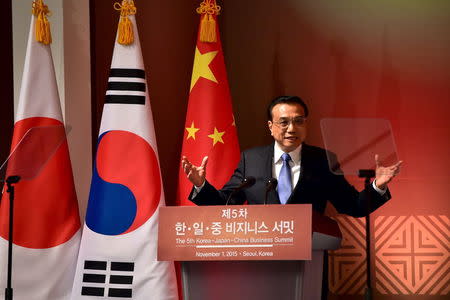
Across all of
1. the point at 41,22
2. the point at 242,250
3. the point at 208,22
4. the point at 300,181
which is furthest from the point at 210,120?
the point at 242,250

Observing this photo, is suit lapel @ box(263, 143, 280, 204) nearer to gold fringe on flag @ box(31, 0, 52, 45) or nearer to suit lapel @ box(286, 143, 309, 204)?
suit lapel @ box(286, 143, 309, 204)

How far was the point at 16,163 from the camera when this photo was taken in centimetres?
379

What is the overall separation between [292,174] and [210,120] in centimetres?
92

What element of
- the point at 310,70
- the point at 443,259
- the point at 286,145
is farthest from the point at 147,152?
the point at 443,259

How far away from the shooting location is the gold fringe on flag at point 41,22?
4.36 metres

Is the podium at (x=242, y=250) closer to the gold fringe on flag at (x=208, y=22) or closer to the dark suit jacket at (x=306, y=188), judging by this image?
the dark suit jacket at (x=306, y=188)

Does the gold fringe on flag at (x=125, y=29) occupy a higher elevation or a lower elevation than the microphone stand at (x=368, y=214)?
higher

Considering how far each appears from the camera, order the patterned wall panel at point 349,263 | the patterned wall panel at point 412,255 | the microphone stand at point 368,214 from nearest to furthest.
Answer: the microphone stand at point 368,214 < the patterned wall panel at point 412,255 < the patterned wall panel at point 349,263

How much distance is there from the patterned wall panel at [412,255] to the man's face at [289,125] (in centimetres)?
136

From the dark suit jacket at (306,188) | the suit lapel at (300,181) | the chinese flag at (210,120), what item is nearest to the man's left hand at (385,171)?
the dark suit jacket at (306,188)

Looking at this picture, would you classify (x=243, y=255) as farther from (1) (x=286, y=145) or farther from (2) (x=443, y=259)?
(2) (x=443, y=259)

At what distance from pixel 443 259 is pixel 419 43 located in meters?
1.38

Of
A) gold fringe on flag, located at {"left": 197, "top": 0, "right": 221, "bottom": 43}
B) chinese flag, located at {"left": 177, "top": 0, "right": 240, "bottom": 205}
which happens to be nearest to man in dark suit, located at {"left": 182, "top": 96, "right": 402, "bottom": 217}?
chinese flag, located at {"left": 177, "top": 0, "right": 240, "bottom": 205}

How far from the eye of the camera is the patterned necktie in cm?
377
